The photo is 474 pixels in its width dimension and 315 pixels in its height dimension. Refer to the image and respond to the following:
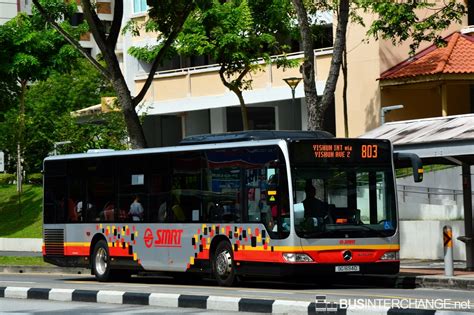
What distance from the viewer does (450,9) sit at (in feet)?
106

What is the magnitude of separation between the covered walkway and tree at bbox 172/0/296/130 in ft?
35.9

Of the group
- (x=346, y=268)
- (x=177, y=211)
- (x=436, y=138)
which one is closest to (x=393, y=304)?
(x=346, y=268)

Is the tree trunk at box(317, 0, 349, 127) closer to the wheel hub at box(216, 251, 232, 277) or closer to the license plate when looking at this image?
the wheel hub at box(216, 251, 232, 277)

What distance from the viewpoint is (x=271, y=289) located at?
22.6 metres

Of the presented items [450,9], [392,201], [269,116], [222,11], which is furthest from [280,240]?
[269,116]

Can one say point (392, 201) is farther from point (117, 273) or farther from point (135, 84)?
point (135, 84)

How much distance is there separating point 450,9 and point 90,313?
17496 mm

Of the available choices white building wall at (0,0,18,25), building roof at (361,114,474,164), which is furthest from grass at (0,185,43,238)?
white building wall at (0,0,18,25)

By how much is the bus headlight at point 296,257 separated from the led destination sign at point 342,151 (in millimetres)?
1706

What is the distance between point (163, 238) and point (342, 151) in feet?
15.6

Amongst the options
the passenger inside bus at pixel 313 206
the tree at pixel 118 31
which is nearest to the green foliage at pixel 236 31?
the tree at pixel 118 31

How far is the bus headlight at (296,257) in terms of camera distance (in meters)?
22.2

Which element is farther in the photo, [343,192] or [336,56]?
[336,56]

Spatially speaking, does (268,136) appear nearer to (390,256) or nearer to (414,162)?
(414,162)
